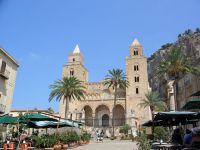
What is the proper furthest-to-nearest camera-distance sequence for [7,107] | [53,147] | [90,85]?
[90,85], [7,107], [53,147]

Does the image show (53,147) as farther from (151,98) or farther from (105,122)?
(105,122)

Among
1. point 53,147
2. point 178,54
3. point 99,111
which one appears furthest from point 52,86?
point 53,147

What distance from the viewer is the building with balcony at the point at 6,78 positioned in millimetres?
30766

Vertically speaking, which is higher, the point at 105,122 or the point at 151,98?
the point at 151,98

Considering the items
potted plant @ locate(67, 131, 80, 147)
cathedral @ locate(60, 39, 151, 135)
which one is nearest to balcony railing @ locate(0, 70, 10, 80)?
potted plant @ locate(67, 131, 80, 147)

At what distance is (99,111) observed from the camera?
69438 millimetres

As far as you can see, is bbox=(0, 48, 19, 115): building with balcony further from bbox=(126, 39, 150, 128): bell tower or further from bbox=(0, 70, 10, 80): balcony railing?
bbox=(126, 39, 150, 128): bell tower

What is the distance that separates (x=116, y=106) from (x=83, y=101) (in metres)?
8.71

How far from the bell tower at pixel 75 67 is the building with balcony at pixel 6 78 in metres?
37.0

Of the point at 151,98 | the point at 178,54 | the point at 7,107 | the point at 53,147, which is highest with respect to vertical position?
the point at 178,54

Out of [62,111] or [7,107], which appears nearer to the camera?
[7,107]

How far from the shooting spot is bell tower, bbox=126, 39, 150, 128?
62.4m

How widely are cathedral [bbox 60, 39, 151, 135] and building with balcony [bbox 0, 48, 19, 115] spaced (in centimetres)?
3268

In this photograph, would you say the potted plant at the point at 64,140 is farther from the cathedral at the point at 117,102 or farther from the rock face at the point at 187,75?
the cathedral at the point at 117,102
